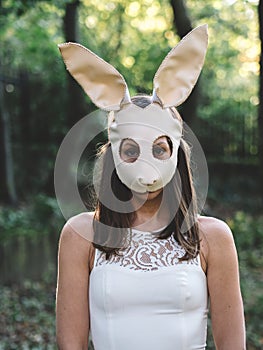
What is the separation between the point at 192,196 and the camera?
2436 millimetres

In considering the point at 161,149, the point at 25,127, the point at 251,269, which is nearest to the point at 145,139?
the point at 161,149

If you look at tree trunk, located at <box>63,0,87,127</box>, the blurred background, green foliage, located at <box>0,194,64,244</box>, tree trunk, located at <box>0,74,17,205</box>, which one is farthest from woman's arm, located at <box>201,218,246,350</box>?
tree trunk, located at <box>0,74,17,205</box>

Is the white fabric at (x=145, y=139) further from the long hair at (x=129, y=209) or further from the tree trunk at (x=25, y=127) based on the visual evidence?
the tree trunk at (x=25, y=127)

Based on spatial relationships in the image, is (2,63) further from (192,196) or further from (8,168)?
(192,196)

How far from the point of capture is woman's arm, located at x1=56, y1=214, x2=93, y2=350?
2.32 meters

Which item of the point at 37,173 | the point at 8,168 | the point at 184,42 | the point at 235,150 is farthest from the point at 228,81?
the point at 184,42

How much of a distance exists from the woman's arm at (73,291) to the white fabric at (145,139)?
280 mm

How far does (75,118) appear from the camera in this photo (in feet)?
30.0

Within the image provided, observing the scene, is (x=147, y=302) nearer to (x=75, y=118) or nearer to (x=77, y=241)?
(x=77, y=241)

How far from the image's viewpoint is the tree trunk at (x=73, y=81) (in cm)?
898

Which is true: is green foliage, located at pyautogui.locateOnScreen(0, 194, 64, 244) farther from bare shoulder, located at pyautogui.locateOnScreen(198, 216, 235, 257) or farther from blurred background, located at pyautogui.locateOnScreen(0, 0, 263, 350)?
bare shoulder, located at pyautogui.locateOnScreen(198, 216, 235, 257)

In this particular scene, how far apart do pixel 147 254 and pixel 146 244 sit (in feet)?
0.15

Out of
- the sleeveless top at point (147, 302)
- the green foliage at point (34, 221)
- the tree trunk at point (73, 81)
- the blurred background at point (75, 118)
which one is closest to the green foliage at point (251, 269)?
the blurred background at point (75, 118)

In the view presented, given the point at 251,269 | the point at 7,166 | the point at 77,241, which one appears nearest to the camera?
the point at 77,241
